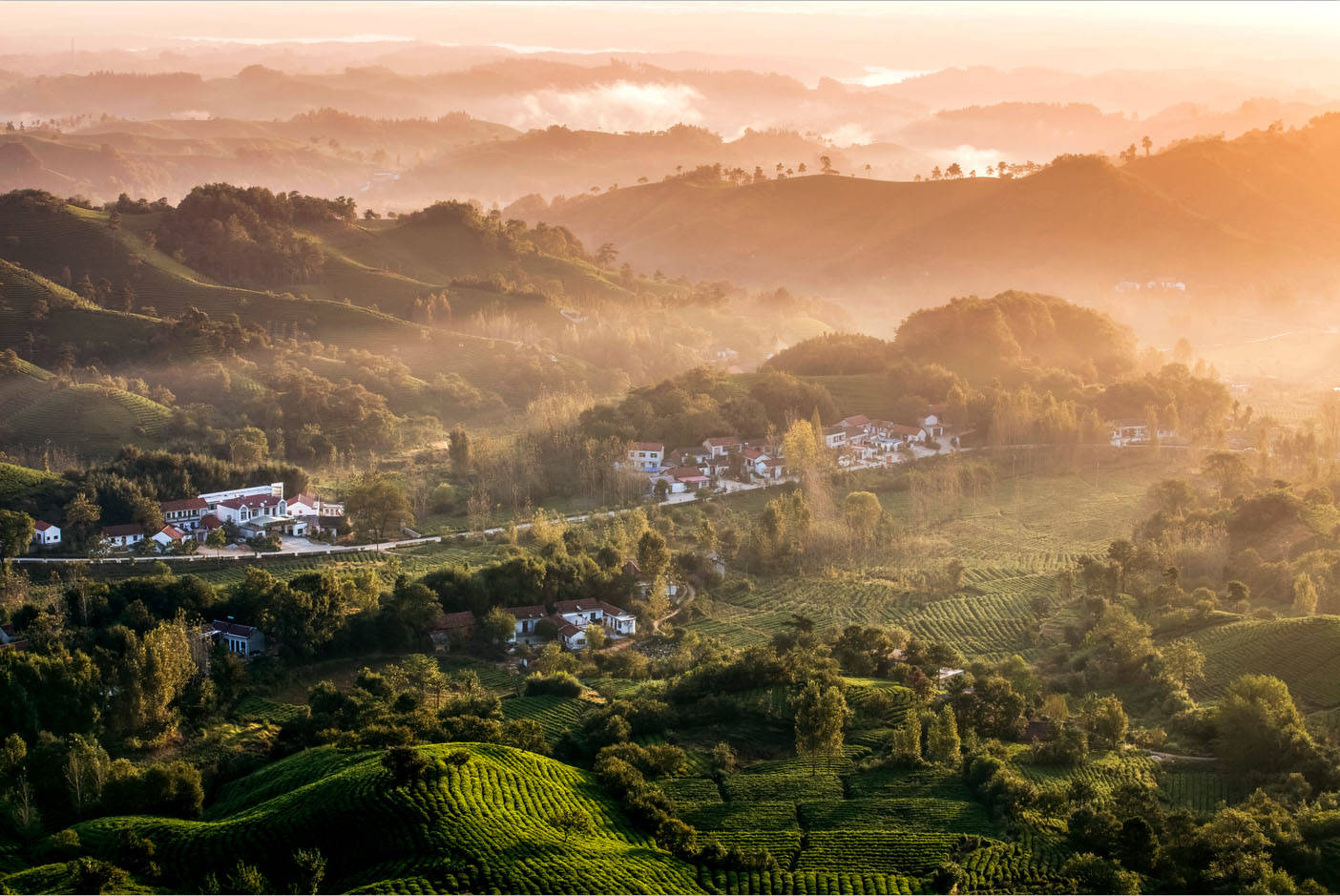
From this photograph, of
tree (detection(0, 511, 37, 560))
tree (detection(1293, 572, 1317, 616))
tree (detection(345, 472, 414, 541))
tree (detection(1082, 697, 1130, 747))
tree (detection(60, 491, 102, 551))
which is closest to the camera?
tree (detection(1082, 697, 1130, 747))

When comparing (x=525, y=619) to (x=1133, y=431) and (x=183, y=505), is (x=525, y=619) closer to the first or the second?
(x=183, y=505)

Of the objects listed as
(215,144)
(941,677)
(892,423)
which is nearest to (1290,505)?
(941,677)

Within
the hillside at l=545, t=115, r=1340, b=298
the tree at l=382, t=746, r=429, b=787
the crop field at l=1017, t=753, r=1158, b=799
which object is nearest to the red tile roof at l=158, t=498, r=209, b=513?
the tree at l=382, t=746, r=429, b=787

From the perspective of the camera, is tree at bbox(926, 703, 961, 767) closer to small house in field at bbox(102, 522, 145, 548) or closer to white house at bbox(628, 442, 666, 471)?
small house in field at bbox(102, 522, 145, 548)

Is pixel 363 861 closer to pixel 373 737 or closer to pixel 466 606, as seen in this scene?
pixel 373 737

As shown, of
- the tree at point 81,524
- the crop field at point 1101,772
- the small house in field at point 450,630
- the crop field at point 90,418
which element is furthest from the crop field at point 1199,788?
the crop field at point 90,418

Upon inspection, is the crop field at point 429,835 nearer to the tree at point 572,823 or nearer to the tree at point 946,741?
the tree at point 572,823
